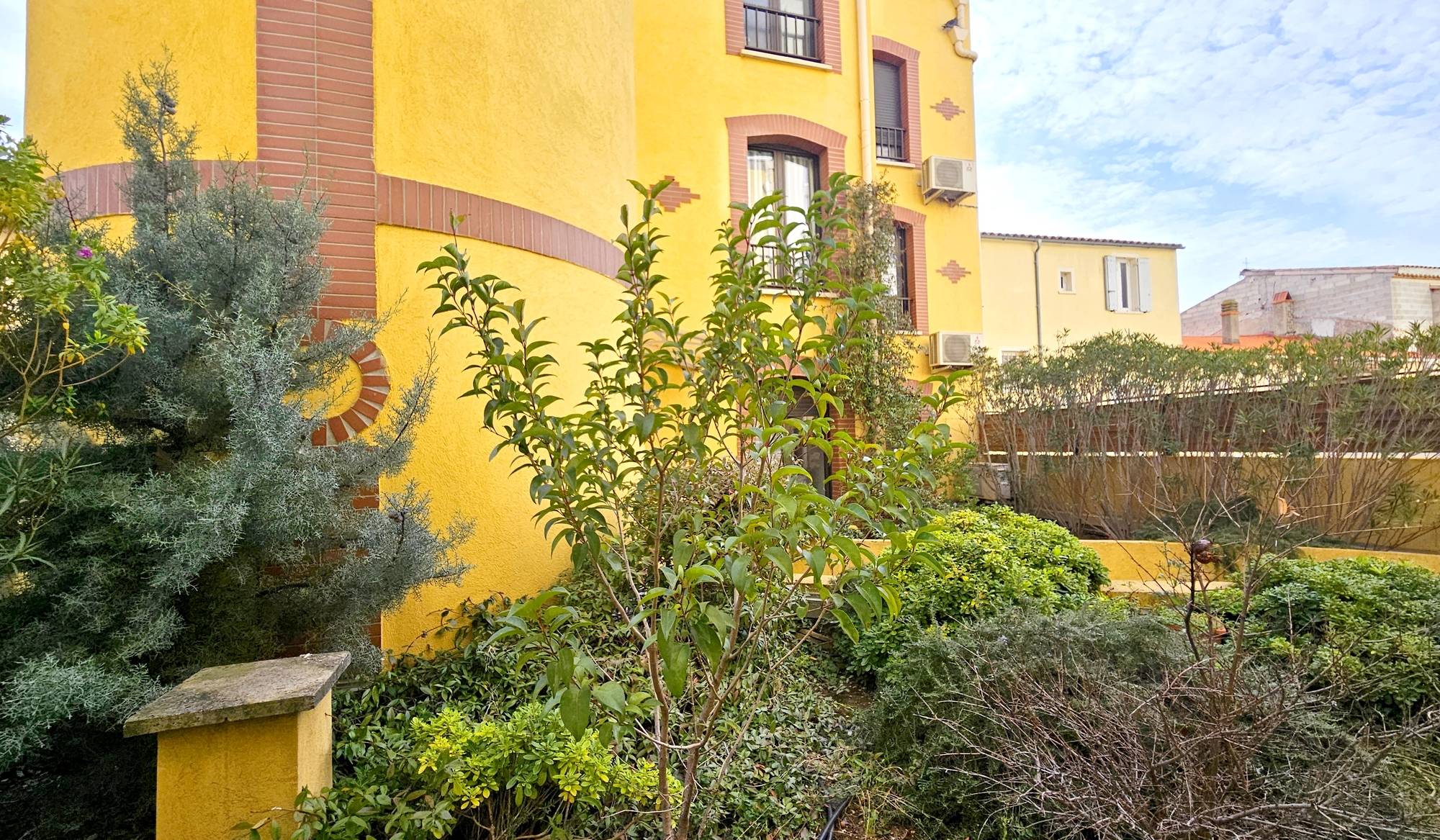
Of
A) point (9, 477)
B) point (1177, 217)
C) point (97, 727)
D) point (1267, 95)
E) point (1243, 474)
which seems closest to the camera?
point (9, 477)

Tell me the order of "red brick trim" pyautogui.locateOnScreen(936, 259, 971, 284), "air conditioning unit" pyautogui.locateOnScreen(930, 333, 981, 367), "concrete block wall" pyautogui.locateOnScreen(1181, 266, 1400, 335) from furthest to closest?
1. "concrete block wall" pyautogui.locateOnScreen(1181, 266, 1400, 335)
2. "red brick trim" pyautogui.locateOnScreen(936, 259, 971, 284)
3. "air conditioning unit" pyautogui.locateOnScreen(930, 333, 981, 367)

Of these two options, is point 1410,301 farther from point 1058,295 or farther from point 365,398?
point 365,398

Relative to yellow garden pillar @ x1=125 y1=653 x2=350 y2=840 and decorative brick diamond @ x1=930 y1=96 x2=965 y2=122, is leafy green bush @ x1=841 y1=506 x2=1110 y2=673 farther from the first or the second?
decorative brick diamond @ x1=930 y1=96 x2=965 y2=122

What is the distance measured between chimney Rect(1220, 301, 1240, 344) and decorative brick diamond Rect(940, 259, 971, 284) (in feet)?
44.7

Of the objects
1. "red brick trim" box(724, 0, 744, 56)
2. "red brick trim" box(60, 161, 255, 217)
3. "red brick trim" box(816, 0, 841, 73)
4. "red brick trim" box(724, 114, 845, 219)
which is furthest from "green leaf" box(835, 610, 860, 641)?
"red brick trim" box(816, 0, 841, 73)

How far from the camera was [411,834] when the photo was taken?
241cm

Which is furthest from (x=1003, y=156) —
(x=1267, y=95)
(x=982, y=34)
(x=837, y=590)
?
(x=837, y=590)

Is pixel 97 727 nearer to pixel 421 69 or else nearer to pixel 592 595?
pixel 592 595

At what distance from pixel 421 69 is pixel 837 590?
4120 millimetres

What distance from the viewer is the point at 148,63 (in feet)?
12.6

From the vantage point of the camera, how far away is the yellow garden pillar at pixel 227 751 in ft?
6.70

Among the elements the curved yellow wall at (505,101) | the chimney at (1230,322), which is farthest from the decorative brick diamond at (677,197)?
the chimney at (1230,322)

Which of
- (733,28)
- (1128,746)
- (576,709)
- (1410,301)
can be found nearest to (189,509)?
(576,709)

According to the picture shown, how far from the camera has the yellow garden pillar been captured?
2.04 m
